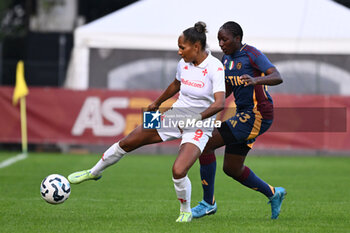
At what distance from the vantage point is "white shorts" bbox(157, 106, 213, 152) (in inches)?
289

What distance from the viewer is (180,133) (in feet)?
24.7

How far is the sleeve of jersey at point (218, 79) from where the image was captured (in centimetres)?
717

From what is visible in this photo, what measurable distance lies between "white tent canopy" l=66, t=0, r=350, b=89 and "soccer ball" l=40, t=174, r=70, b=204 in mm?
12216

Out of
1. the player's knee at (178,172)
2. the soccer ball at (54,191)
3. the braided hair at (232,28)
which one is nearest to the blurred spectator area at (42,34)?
the soccer ball at (54,191)

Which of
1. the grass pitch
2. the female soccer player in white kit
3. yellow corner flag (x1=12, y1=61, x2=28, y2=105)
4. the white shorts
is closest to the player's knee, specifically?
the female soccer player in white kit

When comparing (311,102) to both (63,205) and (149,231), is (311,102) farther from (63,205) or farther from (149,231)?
(149,231)

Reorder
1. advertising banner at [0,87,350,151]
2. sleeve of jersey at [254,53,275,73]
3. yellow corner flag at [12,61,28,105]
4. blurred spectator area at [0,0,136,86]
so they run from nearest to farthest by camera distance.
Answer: sleeve of jersey at [254,53,275,73]
yellow corner flag at [12,61,28,105]
advertising banner at [0,87,350,151]
blurred spectator area at [0,0,136,86]

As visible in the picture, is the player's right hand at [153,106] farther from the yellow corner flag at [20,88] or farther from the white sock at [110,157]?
the yellow corner flag at [20,88]

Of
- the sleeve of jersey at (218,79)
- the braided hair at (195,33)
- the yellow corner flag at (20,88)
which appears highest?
the braided hair at (195,33)

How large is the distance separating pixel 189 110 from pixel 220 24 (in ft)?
41.2

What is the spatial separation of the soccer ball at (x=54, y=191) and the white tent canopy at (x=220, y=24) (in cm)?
1222

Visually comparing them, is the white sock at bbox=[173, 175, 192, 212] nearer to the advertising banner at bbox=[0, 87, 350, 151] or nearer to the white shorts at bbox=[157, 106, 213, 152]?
the white shorts at bbox=[157, 106, 213, 152]

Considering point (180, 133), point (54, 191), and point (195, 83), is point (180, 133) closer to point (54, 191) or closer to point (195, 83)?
point (195, 83)

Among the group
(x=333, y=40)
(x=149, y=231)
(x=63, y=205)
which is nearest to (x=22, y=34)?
(x=333, y=40)
